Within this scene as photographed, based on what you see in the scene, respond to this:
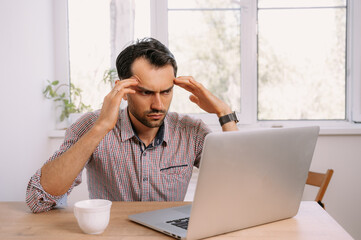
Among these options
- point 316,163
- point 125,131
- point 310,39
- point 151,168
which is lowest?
point 316,163

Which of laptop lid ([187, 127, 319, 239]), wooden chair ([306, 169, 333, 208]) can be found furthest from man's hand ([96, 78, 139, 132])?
wooden chair ([306, 169, 333, 208])

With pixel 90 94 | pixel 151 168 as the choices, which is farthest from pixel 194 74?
pixel 151 168

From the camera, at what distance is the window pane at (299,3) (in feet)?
9.72

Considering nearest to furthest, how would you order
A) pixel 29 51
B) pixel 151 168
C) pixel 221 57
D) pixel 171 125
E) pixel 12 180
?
pixel 151 168, pixel 171 125, pixel 12 180, pixel 29 51, pixel 221 57

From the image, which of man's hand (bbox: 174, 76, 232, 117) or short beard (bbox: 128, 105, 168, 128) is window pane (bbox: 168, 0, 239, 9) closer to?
man's hand (bbox: 174, 76, 232, 117)

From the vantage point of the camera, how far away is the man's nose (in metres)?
1.58

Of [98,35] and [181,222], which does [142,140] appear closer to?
[181,222]

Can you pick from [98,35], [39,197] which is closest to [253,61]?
[98,35]

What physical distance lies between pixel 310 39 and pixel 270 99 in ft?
1.64

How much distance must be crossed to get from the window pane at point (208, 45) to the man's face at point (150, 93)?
4.55ft

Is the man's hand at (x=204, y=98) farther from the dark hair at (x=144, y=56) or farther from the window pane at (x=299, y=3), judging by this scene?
the window pane at (x=299, y=3)

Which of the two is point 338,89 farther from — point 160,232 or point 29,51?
point 160,232

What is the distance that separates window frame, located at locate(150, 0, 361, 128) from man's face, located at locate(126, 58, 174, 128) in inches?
54.9

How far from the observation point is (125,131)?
5.48 ft
